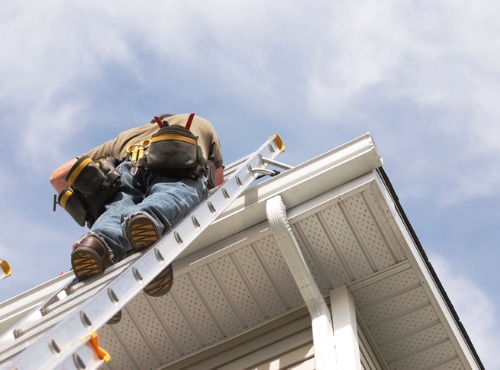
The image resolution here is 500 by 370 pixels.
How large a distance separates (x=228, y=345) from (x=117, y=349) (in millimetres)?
751

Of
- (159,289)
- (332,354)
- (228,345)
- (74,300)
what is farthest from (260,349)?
(74,300)

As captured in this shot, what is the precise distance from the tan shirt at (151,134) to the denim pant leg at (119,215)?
477 mm

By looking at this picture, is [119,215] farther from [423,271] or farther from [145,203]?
[423,271]

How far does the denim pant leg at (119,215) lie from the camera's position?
183 inches

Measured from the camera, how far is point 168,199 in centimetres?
478

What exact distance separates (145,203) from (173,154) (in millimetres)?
544

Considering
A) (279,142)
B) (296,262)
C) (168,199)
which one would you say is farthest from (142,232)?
(279,142)

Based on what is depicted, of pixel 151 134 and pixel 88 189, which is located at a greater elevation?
pixel 151 134

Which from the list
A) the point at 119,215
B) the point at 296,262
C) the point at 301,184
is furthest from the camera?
the point at 301,184

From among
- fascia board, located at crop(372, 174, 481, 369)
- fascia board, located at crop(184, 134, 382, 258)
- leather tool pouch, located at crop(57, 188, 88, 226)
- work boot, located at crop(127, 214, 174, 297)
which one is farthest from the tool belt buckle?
fascia board, located at crop(372, 174, 481, 369)

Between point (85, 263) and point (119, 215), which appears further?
point (119, 215)

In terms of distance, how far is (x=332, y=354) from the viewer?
5078 millimetres

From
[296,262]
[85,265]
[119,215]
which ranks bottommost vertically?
[85,265]

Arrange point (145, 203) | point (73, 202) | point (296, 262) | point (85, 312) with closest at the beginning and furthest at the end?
point (85, 312) < point (145, 203) < point (73, 202) < point (296, 262)
